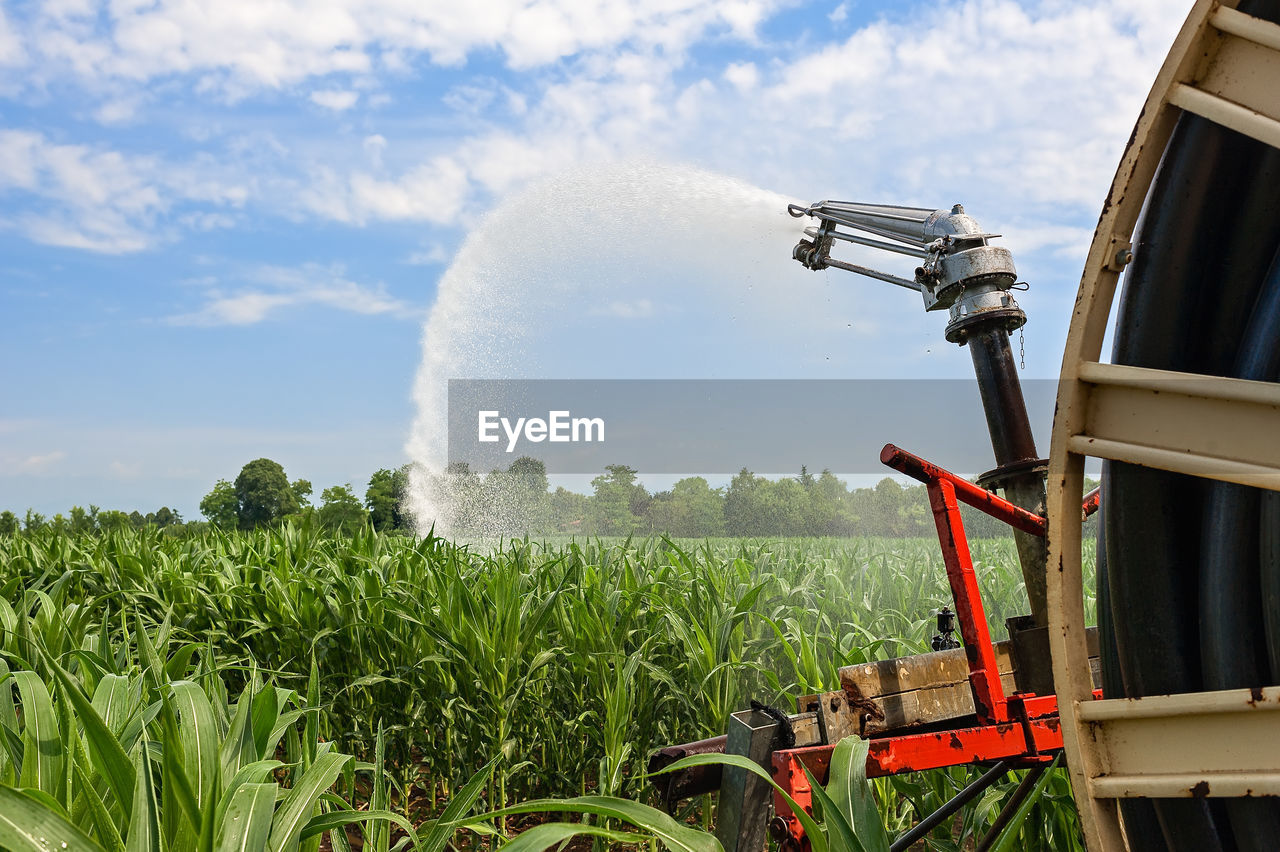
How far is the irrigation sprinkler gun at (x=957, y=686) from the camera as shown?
1.90m

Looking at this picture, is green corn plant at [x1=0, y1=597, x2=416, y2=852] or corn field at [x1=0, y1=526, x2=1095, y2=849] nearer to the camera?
green corn plant at [x1=0, y1=597, x2=416, y2=852]

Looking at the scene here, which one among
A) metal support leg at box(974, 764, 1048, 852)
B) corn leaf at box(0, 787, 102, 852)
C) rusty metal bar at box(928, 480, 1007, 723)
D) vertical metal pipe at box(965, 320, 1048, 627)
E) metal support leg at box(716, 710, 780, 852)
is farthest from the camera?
vertical metal pipe at box(965, 320, 1048, 627)

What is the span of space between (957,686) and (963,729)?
18 centimetres

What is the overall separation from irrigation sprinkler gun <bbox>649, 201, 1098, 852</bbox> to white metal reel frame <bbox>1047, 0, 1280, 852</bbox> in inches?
25.7

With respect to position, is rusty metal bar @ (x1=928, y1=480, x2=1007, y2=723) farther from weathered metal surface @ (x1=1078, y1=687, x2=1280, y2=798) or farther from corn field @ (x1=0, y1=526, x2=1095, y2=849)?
weathered metal surface @ (x1=1078, y1=687, x2=1280, y2=798)

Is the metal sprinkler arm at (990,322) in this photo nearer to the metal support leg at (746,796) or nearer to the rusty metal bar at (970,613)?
the rusty metal bar at (970,613)

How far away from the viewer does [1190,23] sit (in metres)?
1.15

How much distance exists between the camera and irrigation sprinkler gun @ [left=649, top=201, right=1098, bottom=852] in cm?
190

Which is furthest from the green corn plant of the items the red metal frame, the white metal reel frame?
the white metal reel frame

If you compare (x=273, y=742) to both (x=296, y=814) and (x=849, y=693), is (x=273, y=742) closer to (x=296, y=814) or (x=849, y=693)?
(x=296, y=814)

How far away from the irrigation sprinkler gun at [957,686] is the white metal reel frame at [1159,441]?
0.65 metres

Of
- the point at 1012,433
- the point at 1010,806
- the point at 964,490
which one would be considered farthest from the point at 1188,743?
the point at 1012,433

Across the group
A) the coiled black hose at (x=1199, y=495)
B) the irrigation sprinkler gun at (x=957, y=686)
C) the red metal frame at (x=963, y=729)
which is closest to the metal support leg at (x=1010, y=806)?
the irrigation sprinkler gun at (x=957, y=686)

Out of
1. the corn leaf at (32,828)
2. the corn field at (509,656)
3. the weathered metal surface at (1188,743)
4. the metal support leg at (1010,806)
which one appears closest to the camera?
the weathered metal surface at (1188,743)
